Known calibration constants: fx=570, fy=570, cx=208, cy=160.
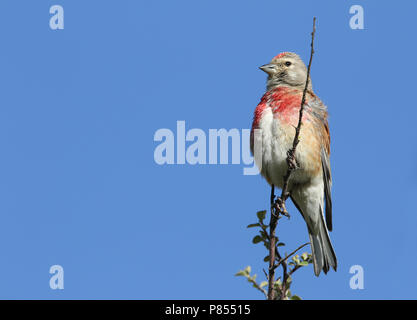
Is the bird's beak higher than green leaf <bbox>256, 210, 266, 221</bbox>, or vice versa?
the bird's beak

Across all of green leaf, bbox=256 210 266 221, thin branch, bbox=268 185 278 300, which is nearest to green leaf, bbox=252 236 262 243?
thin branch, bbox=268 185 278 300

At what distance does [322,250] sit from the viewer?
19.3 feet

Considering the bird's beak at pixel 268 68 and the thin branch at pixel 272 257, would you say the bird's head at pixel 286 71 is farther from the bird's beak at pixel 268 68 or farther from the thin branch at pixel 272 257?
the thin branch at pixel 272 257

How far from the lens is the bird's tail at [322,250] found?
18.5ft

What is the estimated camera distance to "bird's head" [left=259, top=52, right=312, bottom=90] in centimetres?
697

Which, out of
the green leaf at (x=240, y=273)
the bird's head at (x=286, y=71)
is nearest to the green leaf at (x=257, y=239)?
the green leaf at (x=240, y=273)

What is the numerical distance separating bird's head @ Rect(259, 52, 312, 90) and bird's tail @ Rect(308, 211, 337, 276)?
174 centimetres

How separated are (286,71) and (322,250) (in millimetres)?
2366

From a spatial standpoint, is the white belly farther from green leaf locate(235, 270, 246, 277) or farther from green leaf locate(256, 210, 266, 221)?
green leaf locate(235, 270, 246, 277)
